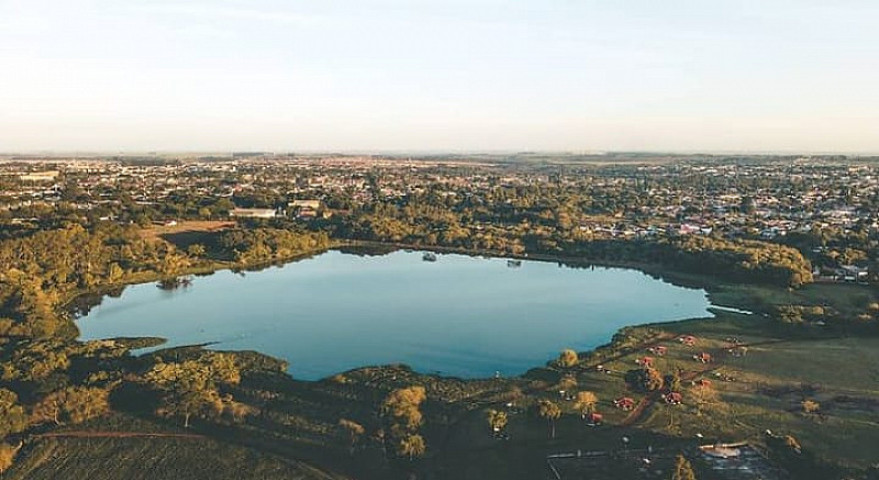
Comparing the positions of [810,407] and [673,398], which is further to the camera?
[673,398]

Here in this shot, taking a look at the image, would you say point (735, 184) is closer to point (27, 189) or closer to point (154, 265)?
point (154, 265)

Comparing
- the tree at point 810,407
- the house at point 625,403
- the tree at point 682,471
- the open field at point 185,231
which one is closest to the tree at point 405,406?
the house at point 625,403

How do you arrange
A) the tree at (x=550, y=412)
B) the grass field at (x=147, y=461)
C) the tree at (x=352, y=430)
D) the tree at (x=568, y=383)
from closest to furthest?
→ the grass field at (x=147, y=461) → the tree at (x=352, y=430) → the tree at (x=550, y=412) → the tree at (x=568, y=383)

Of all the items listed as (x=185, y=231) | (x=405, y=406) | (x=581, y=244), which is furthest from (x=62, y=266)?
(x=581, y=244)

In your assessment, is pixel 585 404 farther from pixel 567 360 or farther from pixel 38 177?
pixel 38 177

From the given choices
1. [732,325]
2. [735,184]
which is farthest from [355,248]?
[735,184]

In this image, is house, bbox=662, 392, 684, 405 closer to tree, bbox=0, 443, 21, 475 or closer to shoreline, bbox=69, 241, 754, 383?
shoreline, bbox=69, 241, 754, 383

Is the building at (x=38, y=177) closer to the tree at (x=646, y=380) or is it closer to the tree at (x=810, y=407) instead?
the tree at (x=646, y=380)
